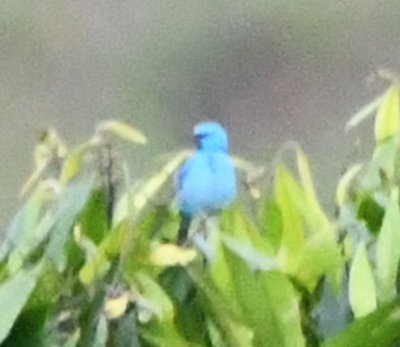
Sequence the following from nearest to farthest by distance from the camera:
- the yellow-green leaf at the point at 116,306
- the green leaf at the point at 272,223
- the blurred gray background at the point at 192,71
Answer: the yellow-green leaf at the point at 116,306, the green leaf at the point at 272,223, the blurred gray background at the point at 192,71

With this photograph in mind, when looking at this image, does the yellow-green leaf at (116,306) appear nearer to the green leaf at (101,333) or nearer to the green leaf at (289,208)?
the green leaf at (101,333)

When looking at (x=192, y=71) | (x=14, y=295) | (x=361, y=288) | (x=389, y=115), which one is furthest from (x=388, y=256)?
(x=192, y=71)

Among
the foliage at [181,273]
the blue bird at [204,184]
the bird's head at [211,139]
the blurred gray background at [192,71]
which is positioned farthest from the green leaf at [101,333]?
the blurred gray background at [192,71]

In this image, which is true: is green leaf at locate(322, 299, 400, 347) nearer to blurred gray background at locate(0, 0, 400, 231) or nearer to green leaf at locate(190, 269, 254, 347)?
green leaf at locate(190, 269, 254, 347)

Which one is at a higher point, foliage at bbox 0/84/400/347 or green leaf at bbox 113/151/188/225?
green leaf at bbox 113/151/188/225

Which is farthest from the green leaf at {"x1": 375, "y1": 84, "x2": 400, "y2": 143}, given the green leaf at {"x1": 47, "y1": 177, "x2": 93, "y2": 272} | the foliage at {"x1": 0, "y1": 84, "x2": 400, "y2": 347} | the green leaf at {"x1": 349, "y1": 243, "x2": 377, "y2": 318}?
the green leaf at {"x1": 47, "y1": 177, "x2": 93, "y2": 272}

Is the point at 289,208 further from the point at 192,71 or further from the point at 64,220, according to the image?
the point at 192,71

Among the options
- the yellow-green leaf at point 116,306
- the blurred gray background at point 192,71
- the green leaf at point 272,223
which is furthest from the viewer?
the blurred gray background at point 192,71

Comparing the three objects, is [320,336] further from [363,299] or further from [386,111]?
[386,111]
